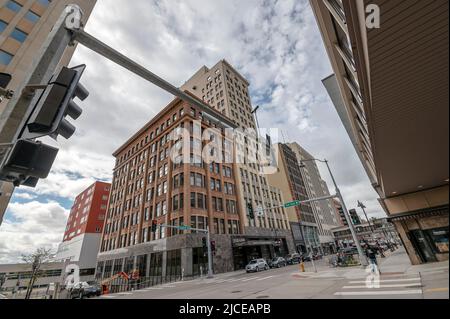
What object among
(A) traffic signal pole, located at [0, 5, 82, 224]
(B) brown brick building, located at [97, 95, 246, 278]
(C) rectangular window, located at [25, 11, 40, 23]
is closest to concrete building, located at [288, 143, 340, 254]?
(B) brown brick building, located at [97, 95, 246, 278]

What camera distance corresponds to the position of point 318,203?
3556 inches

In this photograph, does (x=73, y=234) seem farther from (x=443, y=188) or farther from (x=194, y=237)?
(x=443, y=188)

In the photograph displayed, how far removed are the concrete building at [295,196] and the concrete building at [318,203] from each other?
664 cm

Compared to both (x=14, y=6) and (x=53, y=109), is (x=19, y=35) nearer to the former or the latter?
(x=14, y=6)

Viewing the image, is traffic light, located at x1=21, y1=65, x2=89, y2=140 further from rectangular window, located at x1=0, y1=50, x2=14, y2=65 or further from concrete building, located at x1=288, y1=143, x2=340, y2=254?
concrete building, located at x1=288, y1=143, x2=340, y2=254

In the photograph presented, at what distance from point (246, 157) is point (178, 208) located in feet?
70.3

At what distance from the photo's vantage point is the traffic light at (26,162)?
2.50 meters

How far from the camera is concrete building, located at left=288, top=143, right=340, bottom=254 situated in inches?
A: 3091

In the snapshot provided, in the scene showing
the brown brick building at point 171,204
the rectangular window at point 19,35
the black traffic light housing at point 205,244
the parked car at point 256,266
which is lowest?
the parked car at point 256,266

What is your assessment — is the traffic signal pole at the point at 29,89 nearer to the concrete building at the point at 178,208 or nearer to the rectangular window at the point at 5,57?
the rectangular window at the point at 5,57

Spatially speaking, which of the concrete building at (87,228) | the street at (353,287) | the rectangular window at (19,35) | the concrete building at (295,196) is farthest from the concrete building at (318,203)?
the rectangular window at (19,35)

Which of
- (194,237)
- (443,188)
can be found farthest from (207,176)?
(443,188)

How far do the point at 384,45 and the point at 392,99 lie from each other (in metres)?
1.34

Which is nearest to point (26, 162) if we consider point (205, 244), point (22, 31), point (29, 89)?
point (29, 89)
